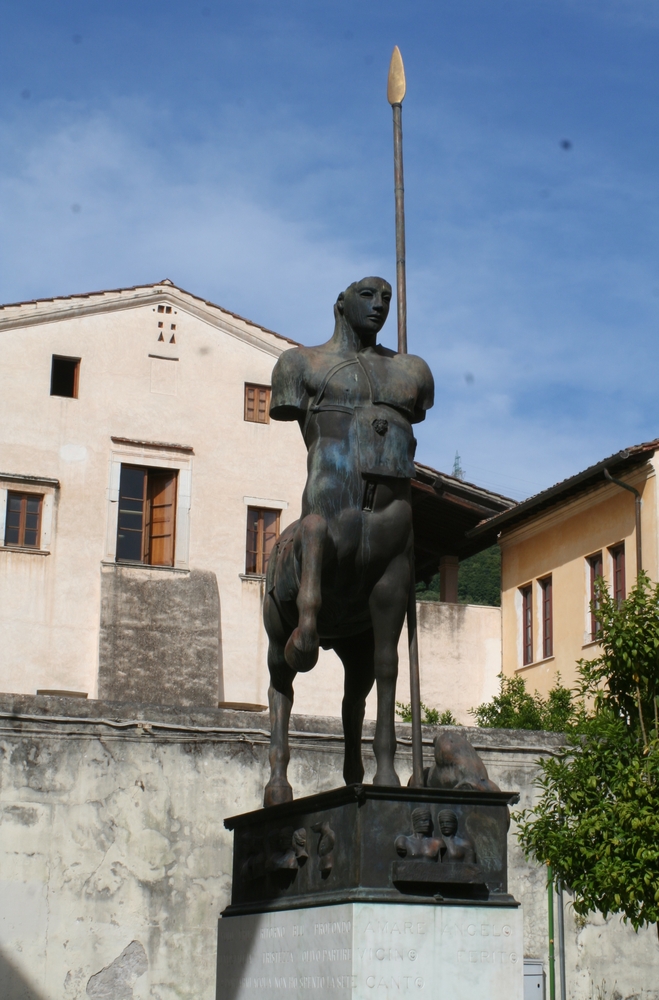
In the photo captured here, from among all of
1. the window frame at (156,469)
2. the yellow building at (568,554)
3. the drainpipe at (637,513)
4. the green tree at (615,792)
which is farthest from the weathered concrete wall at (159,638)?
the green tree at (615,792)

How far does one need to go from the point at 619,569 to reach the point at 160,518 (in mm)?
8116

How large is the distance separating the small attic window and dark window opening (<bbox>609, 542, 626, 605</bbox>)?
32.2 feet

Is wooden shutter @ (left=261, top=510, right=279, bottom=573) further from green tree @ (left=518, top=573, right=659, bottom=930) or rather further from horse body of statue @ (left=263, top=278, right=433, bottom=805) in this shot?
horse body of statue @ (left=263, top=278, right=433, bottom=805)

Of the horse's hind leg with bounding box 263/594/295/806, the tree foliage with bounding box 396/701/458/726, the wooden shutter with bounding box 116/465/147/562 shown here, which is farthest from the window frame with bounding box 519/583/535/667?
the horse's hind leg with bounding box 263/594/295/806

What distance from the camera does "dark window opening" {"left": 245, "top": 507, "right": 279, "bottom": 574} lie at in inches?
1081

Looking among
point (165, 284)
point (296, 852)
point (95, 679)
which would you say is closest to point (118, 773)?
point (296, 852)

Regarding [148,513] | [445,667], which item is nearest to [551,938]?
[445,667]

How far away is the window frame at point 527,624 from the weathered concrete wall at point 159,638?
6.27 meters

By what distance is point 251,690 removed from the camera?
2659 cm

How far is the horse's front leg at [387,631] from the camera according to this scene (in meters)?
7.07

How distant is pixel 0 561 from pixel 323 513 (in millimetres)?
19089

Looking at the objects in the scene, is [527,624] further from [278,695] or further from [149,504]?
[278,695]

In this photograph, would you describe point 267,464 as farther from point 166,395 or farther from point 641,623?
point 641,623

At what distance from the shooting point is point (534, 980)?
50.5ft
